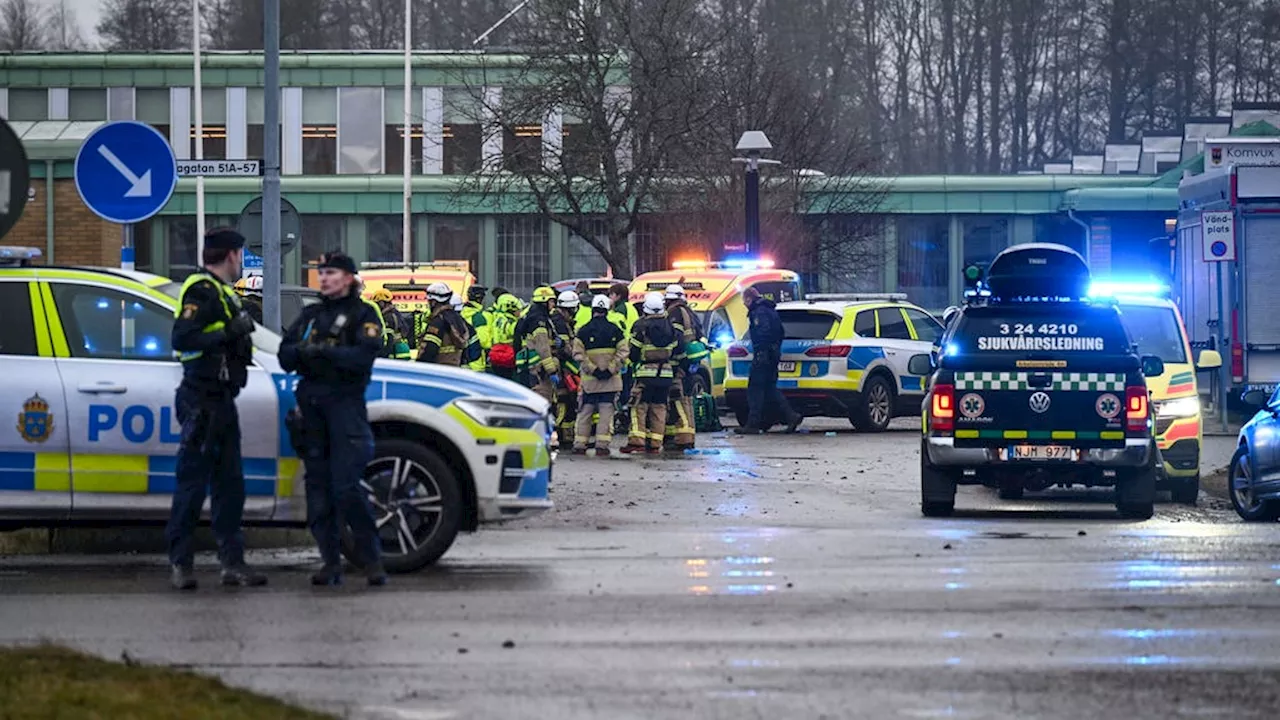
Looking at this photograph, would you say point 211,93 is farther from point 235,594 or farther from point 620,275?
point 235,594

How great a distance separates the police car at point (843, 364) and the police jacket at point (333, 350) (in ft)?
52.5

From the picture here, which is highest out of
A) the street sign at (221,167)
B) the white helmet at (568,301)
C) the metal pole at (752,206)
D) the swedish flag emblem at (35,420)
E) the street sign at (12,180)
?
the metal pole at (752,206)

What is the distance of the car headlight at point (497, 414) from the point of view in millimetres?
Answer: 11414

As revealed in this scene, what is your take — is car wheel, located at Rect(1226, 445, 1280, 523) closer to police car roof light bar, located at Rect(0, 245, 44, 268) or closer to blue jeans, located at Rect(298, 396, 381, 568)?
blue jeans, located at Rect(298, 396, 381, 568)

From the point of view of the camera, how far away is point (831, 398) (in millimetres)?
26656

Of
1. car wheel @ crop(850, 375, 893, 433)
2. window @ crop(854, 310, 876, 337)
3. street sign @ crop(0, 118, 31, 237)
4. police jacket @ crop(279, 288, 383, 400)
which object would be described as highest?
street sign @ crop(0, 118, 31, 237)

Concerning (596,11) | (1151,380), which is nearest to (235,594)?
(1151,380)

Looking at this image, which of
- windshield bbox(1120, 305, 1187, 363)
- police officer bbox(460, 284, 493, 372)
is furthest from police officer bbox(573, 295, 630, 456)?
windshield bbox(1120, 305, 1187, 363)

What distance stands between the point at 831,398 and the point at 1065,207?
2864cm

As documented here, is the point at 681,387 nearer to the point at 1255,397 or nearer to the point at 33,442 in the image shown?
the point at 1255,397

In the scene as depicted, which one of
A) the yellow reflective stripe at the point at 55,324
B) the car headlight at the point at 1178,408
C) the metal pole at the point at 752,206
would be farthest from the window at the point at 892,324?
the yellow reflective stripe at the point at 55,324

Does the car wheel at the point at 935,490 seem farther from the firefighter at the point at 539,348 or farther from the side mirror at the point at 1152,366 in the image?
the firefighter at the point at 539,348

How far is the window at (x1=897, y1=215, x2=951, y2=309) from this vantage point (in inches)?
2206

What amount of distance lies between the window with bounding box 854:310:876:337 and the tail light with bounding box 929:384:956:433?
11.6 meters
